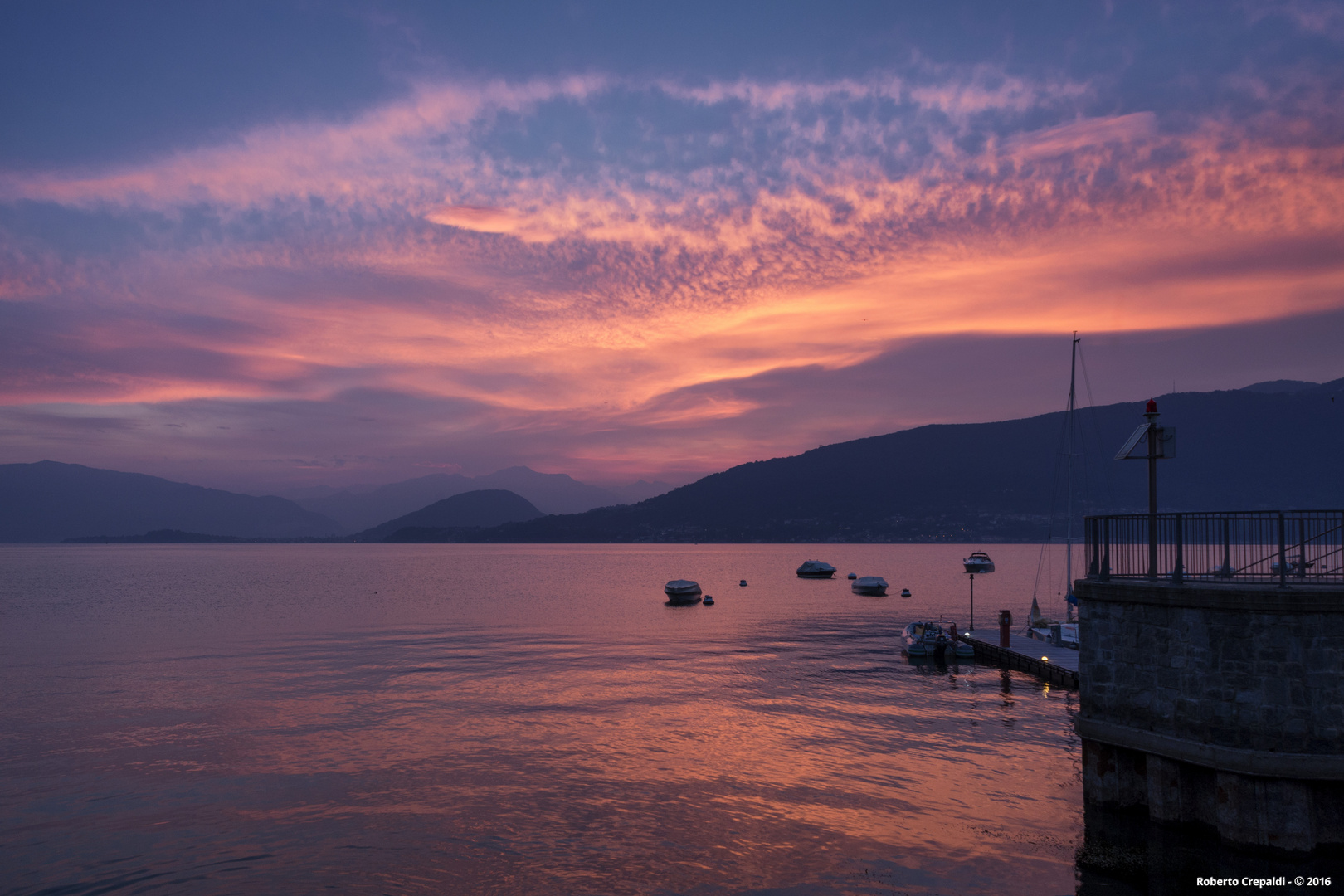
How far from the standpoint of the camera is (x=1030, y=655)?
160ft

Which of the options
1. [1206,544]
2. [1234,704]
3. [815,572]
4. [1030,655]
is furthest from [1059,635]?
[815,572]

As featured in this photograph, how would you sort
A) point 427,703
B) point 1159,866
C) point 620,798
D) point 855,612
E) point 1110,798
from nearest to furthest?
point 1159,866, point 1110,798, point 620,798, point 427,703, point 855,612

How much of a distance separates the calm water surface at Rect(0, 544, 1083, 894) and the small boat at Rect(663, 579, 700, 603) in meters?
40.4

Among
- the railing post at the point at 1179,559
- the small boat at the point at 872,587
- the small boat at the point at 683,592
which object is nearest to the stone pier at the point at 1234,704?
the railing post at the point at 1179,559

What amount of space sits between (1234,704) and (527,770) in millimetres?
20580

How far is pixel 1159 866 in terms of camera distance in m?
17.7

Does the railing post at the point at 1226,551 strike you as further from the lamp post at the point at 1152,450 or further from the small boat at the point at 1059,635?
the small boat at the point at 1059,635

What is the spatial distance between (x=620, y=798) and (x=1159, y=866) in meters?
14.1

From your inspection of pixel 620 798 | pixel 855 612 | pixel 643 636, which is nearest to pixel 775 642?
pixel 643 636

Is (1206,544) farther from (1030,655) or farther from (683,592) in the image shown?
(683,592)

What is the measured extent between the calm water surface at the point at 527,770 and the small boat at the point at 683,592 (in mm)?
40412

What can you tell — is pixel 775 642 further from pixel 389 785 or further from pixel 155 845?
pixel 155 845

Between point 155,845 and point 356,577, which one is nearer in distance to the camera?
point 155,845

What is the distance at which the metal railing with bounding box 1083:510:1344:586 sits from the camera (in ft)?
58.3
